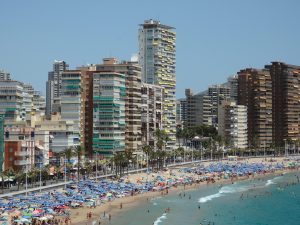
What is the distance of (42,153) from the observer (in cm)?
12112

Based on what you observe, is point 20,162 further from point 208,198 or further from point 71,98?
point 208,198

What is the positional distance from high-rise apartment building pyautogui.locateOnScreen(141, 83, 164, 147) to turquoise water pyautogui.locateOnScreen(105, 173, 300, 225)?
37813 mm

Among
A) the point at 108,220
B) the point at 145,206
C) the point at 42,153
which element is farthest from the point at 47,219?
the point at 42,153

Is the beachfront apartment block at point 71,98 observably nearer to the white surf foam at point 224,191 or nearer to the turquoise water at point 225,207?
the turquoise water at point 225,207

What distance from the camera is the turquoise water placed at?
284 ft

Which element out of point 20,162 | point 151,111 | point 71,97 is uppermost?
point 71,97

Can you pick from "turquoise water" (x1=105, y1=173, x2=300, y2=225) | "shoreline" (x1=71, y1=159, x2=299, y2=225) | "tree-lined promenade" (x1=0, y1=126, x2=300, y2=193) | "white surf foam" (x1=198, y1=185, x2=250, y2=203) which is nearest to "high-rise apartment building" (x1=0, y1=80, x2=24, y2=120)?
"tree-lined promenade" (x1=0, y1=126, x2=300, y2=193)

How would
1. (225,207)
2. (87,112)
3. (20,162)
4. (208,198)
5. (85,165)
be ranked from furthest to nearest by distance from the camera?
1. (87,112)
2. (85,165)
3. (20,162)
4. (208,198)
5. (225,207)

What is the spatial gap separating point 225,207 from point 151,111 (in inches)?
2932

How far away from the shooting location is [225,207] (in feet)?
337

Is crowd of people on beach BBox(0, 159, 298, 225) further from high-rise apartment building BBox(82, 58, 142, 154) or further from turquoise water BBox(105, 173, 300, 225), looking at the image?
high-rise apartment building BBox(82, 58, 142, 154)

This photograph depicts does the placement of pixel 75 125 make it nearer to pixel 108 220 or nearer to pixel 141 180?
pixel 141 180

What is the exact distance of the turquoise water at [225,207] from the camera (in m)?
86.4

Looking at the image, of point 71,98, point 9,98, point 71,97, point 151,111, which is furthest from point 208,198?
point 151,111
